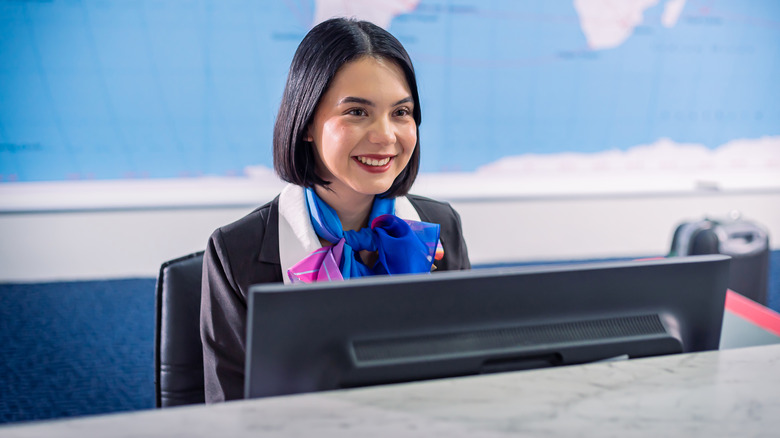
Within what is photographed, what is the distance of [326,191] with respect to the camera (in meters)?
1.24

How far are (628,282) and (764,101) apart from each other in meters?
3.54

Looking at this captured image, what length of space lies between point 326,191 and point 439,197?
2055mm

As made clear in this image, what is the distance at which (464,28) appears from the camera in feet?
10.2

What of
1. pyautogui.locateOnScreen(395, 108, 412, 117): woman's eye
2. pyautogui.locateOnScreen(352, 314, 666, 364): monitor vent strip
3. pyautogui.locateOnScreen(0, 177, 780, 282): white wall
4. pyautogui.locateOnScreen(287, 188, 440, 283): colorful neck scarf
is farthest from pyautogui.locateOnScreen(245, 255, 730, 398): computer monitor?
pyautogui.locateOnScreen(0, 177, 780, 282): white wall

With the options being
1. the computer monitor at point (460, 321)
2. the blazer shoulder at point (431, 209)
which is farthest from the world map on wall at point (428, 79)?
the computer monitor at point (460, 321)

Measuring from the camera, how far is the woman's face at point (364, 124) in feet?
3.72

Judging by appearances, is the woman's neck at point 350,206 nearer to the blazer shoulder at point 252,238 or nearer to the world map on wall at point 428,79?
the blazer shoulder at point 252,238

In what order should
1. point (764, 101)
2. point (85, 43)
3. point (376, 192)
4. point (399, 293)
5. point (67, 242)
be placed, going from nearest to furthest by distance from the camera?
point (399, 293), point (376, 192), point (85, 43), point (67, 242), point (764, 101)

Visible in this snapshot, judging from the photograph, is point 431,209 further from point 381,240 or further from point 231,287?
point 231,287

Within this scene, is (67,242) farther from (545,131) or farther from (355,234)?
(545,131)

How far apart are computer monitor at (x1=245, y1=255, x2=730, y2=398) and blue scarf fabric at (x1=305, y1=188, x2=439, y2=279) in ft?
1.61

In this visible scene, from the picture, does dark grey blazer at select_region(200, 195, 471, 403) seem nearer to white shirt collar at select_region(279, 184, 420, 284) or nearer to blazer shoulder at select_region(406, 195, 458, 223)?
white shirt collar at select_region(279, 184, 420, 284)

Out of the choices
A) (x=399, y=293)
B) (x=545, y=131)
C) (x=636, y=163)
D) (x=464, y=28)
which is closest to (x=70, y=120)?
(x=464, y=28)

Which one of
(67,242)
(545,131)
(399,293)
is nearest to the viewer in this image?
(399,293)
